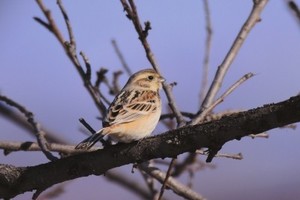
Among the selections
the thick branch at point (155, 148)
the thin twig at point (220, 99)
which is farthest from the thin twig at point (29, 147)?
the thin twig at point (220, 99)

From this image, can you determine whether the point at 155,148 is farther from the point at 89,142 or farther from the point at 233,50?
the point at 233,50

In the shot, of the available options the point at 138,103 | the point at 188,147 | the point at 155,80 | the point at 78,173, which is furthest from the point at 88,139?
the point at 155,80

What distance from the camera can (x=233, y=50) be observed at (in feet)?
15.1

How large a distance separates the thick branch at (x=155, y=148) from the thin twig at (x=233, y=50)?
1.32 meters

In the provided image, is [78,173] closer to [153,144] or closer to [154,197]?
[153,144]

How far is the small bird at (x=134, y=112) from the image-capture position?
13.2 feet

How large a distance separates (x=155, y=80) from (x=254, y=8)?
124cm

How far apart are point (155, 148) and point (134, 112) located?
1614 mm

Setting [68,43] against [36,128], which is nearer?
[36,128]

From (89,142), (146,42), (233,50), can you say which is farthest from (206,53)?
(89,142)

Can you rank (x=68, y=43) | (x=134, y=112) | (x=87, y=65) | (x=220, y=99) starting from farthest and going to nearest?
(x=134, y=112)
(x=220, y=99)
(x=68, y=43)
(x=87, y=65)

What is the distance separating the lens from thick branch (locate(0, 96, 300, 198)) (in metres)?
2.61

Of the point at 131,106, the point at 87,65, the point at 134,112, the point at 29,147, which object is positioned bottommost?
the point at 29,147

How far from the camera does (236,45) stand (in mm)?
4645
